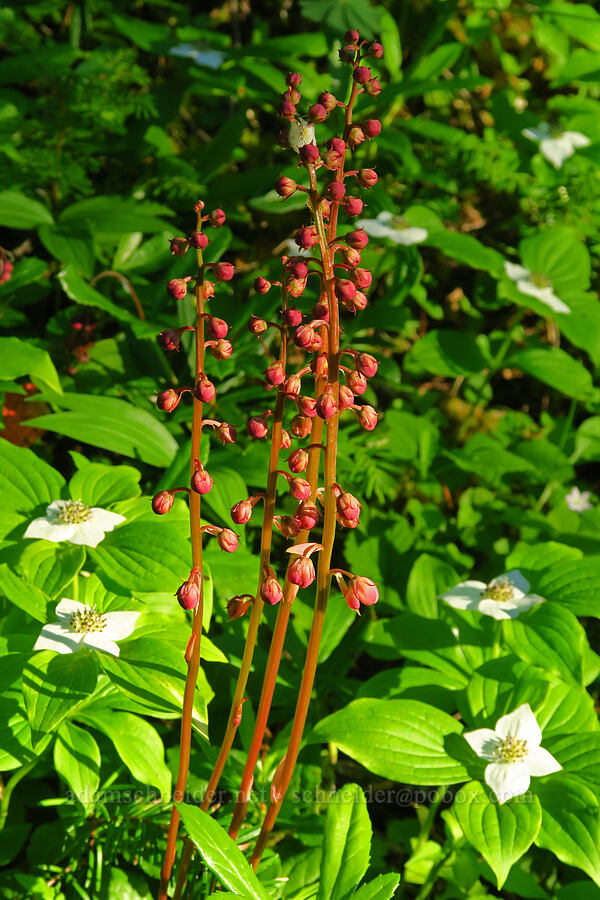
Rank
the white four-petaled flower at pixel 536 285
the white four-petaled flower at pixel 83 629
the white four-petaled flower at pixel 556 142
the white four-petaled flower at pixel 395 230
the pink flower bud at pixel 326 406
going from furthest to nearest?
the white four-petaled flower at pixel 556 142 < the white four-petaled flower at pixel 536 285 < the white four-petaled flower at pixel 395 230 < the white four-petaled flower at pixel 83 629 < the pink flower bud at pixel 326 406

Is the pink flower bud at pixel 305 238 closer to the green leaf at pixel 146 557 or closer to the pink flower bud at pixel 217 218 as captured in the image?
the pink flower bud at pixel 217 218

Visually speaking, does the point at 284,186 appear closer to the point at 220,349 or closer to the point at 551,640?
the point at 220,349

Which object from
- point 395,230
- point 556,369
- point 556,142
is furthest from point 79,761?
point 556,142

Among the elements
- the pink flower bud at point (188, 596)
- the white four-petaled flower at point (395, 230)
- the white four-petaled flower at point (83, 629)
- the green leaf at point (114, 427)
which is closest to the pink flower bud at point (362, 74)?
the pink flower bud at point (188, 596)

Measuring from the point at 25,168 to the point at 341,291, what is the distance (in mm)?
2258

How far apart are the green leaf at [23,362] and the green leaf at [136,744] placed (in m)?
1.07

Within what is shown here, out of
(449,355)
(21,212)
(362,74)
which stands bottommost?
(449,355)

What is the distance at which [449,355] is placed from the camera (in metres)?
3.57

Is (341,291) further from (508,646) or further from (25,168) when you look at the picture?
(25,168)

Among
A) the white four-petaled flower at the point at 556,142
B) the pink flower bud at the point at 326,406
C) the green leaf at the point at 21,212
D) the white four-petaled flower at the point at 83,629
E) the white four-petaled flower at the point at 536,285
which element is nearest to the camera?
the pink flower bud at the point at 326,406

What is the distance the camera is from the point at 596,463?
170 inches

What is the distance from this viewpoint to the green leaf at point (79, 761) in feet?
5.89

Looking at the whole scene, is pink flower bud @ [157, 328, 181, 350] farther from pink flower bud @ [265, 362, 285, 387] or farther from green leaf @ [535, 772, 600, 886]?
green leaf @ [535, 772, 600, 886]

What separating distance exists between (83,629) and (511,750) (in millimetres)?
978
